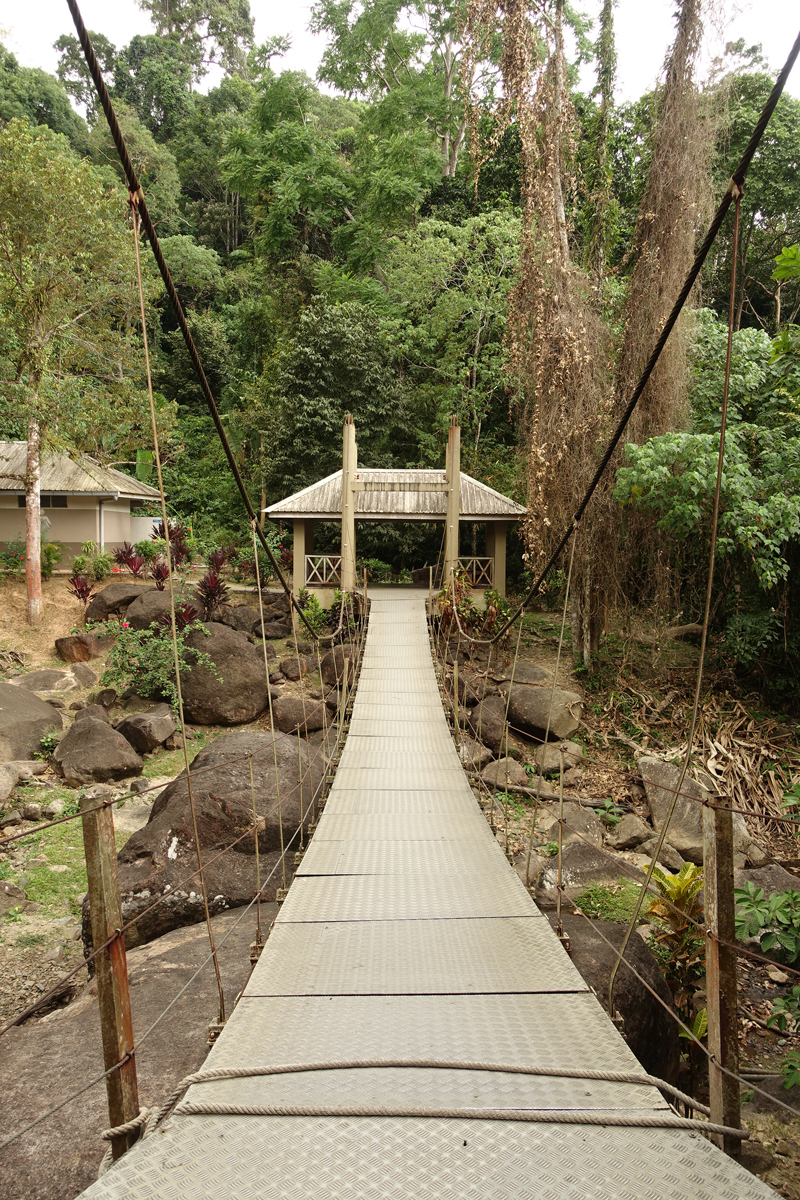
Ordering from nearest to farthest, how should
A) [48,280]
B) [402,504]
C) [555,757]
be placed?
1. [555,757]
2. [48,280]
3. [402,504]

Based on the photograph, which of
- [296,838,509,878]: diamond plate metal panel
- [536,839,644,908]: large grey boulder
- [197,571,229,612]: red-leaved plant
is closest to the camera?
[296,838,509,878]: diamond plate metal panel

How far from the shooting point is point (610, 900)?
510 centimetres

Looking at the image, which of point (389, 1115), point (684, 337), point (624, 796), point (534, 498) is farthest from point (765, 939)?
point (684, 337)

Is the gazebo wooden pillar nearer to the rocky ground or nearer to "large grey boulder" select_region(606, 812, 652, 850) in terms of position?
the rocky ground

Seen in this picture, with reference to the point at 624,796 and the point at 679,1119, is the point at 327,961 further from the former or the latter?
the point at 624,796

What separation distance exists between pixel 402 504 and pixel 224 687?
4.01m

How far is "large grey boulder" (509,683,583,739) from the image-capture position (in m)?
7.96

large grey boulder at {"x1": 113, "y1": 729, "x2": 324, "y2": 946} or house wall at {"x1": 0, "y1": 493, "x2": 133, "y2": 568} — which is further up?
house wall at {"x1": 0, "y1": 493, "x2": 133, "y2": 568}

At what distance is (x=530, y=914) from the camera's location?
2.80 m

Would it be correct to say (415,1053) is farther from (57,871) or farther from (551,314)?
(551,314)

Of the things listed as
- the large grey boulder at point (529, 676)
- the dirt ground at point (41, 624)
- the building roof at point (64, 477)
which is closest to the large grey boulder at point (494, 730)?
the large grey boulder at point (529, 676)

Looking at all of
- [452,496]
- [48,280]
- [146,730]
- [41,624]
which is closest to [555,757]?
[452,496]

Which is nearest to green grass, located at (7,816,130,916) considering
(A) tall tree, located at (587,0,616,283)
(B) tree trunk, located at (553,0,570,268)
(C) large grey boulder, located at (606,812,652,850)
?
(C) large grey boulder, located at (606,812,652,850)

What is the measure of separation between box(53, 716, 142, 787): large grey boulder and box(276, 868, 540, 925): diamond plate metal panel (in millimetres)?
4343
